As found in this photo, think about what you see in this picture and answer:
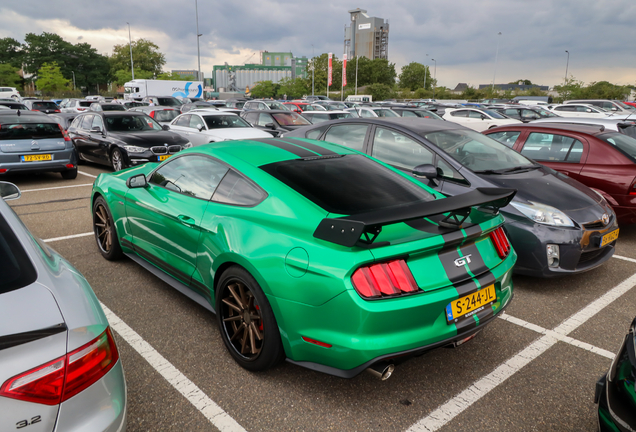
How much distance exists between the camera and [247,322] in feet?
9.41

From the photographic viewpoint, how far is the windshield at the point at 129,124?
11023 mm

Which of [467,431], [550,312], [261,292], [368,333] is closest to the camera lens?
[368,333]

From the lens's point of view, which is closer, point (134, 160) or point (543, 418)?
point (543, 418)

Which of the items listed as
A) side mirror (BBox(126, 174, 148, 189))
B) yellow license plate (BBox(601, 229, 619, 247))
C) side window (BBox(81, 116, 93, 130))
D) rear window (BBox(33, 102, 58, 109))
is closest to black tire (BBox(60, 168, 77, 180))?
side window (BBox(81, 116, 93, 130))

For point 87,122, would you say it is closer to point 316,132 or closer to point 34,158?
point 34,158

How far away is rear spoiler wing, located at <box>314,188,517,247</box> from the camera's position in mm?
2150

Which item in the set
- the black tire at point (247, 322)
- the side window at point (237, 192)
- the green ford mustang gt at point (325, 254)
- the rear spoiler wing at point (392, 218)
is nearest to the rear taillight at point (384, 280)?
the green ford mustang gt at point (325, 254)

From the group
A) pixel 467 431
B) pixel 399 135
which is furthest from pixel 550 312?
pixel 399 135

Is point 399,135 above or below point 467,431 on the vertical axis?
above

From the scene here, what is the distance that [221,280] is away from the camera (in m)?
2.97

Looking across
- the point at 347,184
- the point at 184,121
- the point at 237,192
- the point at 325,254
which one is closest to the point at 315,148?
the point at 347,184

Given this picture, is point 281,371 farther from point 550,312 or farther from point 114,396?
point 550,312

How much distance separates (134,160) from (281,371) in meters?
8.40

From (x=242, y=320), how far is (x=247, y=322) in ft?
0.16
